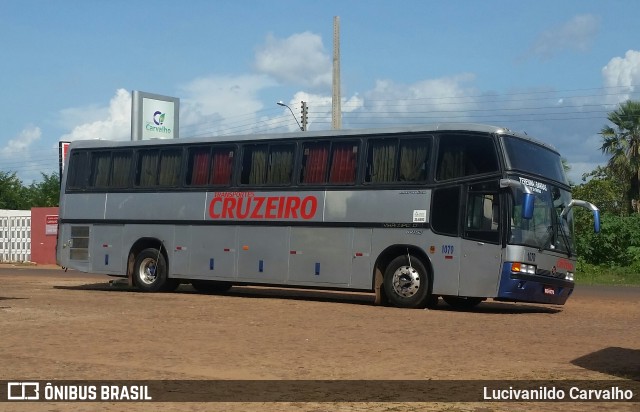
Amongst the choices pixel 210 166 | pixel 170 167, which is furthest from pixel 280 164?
pixel 170 167

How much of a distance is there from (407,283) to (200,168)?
243 inches

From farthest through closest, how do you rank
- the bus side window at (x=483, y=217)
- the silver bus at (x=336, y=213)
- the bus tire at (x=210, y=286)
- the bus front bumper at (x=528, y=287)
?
the bus tire at (x=210, y=286), the silver bus at (x=336, y=213), the bus side window at (x=483, y=217), the bus front bumper at (x=528, y=287)

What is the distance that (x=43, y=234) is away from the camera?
1906 inches

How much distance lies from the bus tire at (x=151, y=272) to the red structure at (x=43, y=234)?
24.6 meters

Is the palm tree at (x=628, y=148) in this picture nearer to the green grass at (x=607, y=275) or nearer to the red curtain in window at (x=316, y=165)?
the green grass at (x=607, y=275)

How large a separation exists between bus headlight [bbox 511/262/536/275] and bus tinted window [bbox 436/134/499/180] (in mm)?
1817

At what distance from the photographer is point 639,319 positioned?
17672mm

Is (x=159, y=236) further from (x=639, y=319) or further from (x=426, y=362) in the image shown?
(x=426, y=362)

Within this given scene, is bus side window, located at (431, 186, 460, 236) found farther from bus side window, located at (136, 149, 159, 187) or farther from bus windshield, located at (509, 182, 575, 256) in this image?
bus side window, located at (136, 149, 159, 187)

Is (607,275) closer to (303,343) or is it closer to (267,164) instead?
(267,164)

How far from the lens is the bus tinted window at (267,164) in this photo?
21.8 meters

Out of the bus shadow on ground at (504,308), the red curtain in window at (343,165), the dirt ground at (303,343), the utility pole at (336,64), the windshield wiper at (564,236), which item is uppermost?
the utility pole at (336,64)

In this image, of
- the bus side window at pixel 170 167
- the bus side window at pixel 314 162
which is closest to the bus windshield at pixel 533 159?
the bus side window at pixel 314 162

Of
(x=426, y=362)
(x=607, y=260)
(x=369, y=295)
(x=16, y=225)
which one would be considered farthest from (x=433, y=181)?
(x=16, y=225)
